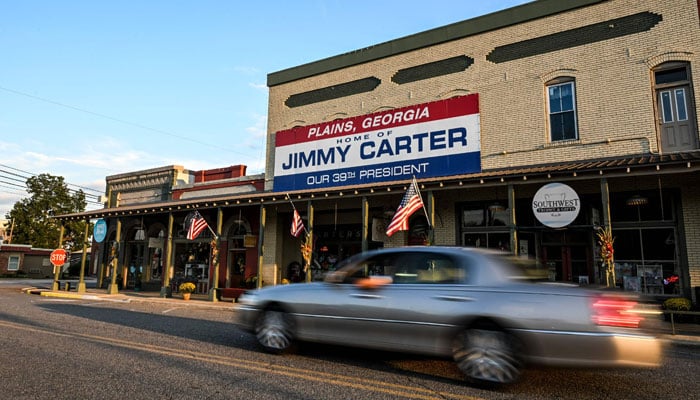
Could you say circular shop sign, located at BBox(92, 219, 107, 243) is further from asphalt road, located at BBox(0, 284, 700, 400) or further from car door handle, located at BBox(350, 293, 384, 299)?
car door handle, located at BBox(350, 293, 384, 299)

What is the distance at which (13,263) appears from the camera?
43062 mm

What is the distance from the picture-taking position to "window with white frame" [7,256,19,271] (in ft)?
140

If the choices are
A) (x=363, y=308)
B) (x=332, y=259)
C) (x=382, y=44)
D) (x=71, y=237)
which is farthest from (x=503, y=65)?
(x=71, y=237)

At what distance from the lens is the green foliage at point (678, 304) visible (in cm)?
1155

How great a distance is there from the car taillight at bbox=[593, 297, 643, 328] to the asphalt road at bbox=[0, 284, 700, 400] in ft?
2.54

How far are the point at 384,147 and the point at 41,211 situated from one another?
55.7 meters

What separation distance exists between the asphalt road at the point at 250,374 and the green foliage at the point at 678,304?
4021 mm

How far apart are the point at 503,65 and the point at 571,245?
251 inches

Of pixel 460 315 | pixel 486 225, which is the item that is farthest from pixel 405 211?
pixel 460 315

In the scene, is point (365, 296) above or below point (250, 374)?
above

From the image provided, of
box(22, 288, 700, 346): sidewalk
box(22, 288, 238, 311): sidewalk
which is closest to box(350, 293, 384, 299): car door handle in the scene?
box(22, 288, 700, 346): sidewalk

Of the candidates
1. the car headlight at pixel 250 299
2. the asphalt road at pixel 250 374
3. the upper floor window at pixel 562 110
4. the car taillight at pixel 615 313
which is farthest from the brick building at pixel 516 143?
the car taillight at pixel 615 313

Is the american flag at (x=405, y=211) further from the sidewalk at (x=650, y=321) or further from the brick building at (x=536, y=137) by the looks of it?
the sidewalk at (x=650, y=321)

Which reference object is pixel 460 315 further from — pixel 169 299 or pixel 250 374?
pixel 169 299
